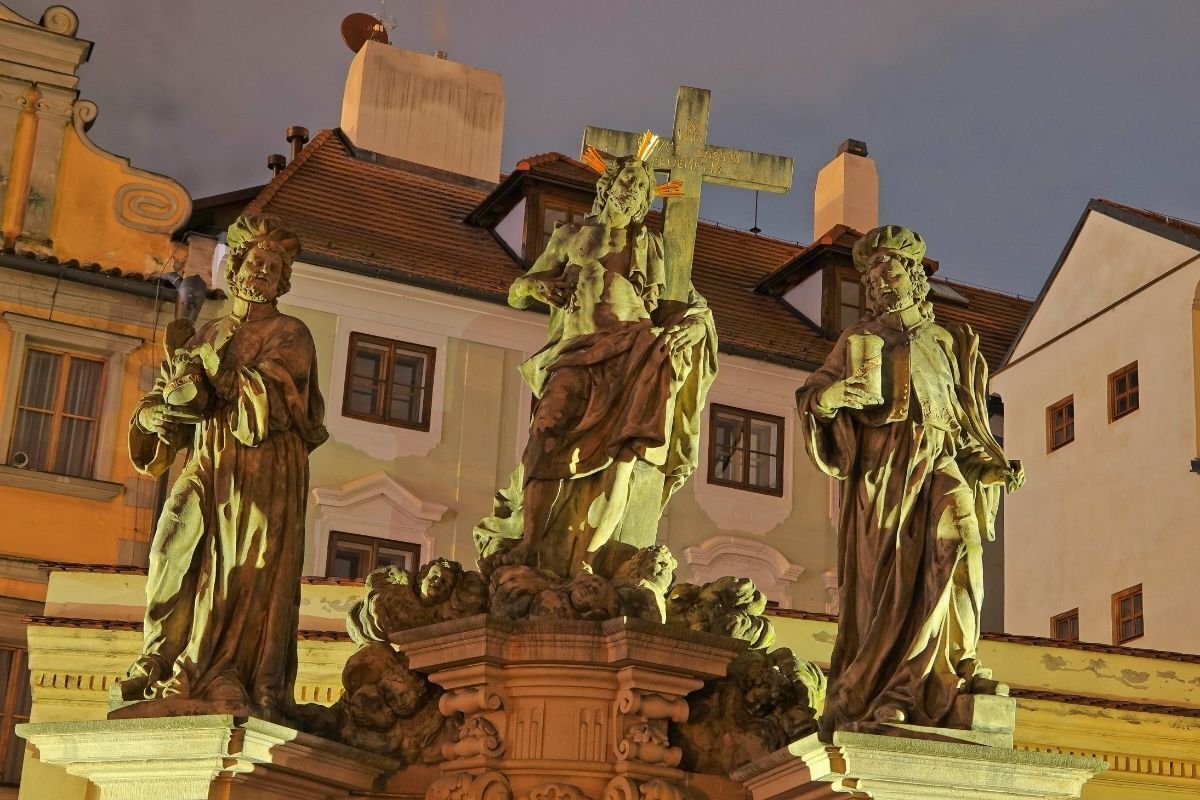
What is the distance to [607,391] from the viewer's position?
38.5 feet

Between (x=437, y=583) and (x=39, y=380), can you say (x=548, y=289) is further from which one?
(x=39, y=380)

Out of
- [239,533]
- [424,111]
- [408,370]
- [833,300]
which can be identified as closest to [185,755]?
[239,533]

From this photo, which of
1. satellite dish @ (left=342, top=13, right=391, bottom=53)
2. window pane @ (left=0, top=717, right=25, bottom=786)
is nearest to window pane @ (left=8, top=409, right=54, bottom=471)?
window pane @ (left=0, top=717, right=25, bottom=786)

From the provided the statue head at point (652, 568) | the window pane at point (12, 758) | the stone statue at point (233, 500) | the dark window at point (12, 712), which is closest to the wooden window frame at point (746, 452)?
the dark window at point (12, 712)

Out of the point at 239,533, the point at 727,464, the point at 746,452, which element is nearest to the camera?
the point at 239,533

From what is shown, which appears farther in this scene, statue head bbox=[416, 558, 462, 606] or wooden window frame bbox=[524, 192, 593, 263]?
wooden window frame bbox=[524, 192, 593, 263]

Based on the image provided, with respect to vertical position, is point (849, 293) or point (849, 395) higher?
point (849, 293)

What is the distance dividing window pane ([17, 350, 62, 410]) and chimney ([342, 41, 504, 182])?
6776mm

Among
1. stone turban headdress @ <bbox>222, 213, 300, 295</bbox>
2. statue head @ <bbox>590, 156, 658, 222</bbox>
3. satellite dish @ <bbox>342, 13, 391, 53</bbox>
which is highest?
satellite dish @ <bbox>342, 13, 391, 53</bbox>

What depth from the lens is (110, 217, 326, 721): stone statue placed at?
1063 centimetres

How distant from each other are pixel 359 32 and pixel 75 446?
10.1 meters

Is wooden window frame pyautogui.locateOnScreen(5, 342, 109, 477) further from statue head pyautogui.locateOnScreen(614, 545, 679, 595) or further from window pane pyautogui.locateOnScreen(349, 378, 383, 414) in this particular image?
statue head pyautogui.locateOnScreen(614, 545, 679, 595)

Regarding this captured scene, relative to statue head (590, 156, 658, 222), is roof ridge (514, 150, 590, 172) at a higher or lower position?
higher

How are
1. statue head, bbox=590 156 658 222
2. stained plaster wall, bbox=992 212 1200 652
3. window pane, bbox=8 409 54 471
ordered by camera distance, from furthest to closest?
stained plaster wall, bbox=992 212 1200 652 → window pane, bbox=8 409 54 471 → statue head, bbox=590 156 658 222
